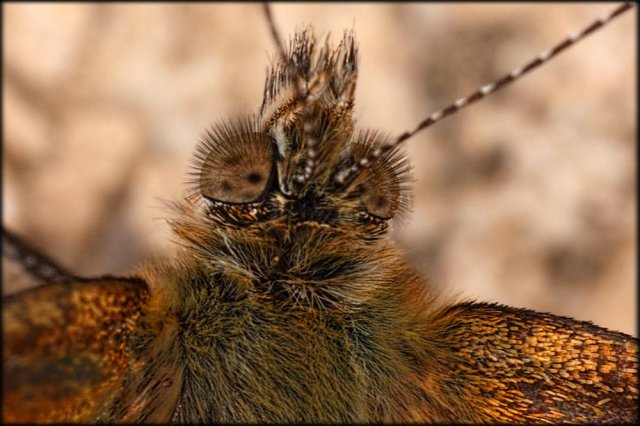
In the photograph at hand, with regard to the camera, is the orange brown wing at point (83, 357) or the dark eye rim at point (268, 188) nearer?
the orange brown wing at point (83, 357)

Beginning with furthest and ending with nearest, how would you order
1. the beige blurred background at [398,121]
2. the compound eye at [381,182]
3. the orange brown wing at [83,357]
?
the beige blurred background at [398,121] → the compound eye at [381,182] → the orange brown wing at [83,357]

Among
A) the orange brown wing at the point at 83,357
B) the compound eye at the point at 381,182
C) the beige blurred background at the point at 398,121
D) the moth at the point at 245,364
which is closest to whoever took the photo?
the orange brown wing at the point at 83,357

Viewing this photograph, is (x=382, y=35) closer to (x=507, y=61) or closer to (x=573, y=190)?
(x=507, y=61)

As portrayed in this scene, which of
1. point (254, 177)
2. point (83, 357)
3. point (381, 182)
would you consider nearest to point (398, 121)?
point (381, 182)

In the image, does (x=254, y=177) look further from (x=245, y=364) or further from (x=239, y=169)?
(x=245, y=364)

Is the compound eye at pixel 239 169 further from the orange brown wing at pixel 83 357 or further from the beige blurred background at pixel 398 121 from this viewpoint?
the beige blurred background at pixel 398 121

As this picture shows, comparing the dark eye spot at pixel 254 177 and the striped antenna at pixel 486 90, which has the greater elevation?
the striped antenna at pixel 486 90

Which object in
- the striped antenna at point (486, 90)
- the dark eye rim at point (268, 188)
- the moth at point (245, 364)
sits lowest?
the moth at point (245, 364)

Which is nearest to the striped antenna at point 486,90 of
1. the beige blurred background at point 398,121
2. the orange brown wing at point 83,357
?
the orange brown wing at point 83,357

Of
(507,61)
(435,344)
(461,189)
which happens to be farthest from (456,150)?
(435,344)
